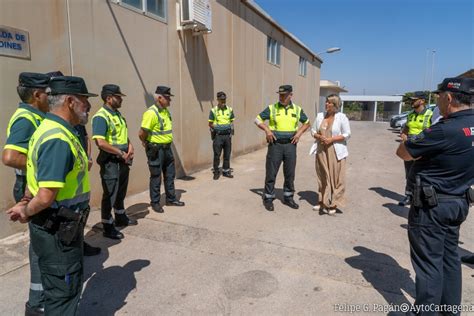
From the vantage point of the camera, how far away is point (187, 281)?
3365 mm

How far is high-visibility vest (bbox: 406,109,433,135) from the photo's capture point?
18.1ft

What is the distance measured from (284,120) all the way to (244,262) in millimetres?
2556

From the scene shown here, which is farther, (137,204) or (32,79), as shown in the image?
(137,204)

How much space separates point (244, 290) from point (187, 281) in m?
0.59

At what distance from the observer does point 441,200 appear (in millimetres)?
2514

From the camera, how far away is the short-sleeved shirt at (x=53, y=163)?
6.32ft

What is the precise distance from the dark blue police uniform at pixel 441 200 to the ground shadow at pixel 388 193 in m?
4.17

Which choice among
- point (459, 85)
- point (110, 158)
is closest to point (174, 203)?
point (110, 158)

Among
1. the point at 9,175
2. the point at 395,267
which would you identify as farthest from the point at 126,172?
the point at 395,267

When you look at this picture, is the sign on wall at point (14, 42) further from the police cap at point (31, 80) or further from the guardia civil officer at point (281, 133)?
the guardia civil officer at point (281, 133)

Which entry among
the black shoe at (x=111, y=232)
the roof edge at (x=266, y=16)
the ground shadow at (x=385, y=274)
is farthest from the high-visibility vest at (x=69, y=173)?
the roof edge at (x=266, y=16)

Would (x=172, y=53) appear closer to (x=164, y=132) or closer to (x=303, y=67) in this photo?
(x=164, y=132)

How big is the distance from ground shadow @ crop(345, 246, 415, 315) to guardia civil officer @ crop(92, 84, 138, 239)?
Answer: 2.99 metres

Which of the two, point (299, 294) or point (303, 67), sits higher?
point (303, 67)
